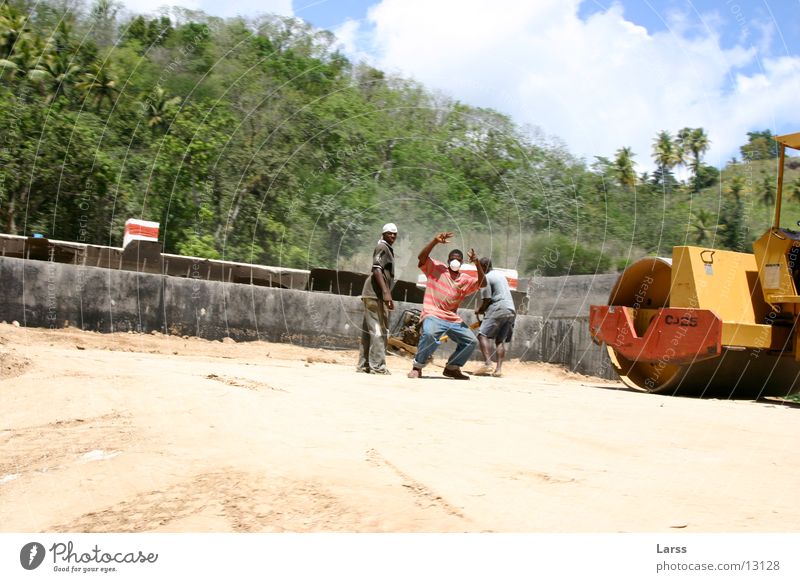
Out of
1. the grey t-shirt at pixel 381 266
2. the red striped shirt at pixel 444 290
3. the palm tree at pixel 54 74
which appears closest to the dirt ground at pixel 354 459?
the grey t-shirt at pixel 381 266

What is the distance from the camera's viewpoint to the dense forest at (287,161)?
20.0 meters

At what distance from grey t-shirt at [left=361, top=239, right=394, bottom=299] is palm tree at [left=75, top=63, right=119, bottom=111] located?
19.8 meters

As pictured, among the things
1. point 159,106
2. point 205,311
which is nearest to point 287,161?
point 159,106

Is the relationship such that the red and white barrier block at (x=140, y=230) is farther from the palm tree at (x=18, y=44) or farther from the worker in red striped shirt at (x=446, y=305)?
the palm tree at (x=18, y=44)

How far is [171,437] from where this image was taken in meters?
4.88

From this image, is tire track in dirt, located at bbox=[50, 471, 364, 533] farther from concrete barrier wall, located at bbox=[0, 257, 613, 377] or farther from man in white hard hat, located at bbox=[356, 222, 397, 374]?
concrete barrier wall, located at bbox=[0, 257, 613, 377]

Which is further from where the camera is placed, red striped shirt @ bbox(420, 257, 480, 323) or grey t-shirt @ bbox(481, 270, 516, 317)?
grey t-shirt @ bbox(481, 270, 516, 317)

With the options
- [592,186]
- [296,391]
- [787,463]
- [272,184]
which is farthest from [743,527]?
[272,184]

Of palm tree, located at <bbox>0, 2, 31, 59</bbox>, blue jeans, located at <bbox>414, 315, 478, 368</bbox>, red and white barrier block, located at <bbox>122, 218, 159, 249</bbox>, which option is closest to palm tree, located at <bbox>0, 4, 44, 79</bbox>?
palm tree, located at <bbox>0, 2, 31, 59</bbox>

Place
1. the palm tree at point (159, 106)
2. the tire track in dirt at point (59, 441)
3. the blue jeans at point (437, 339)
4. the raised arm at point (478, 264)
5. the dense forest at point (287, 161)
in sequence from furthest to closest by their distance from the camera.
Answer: the palm tree at point (159, 106)
the dense forest at point (287, 161)
the blue jeans at point (437, 339)
the raised arm at point (478, 264)
the tire track in dirt at point (59, 441)

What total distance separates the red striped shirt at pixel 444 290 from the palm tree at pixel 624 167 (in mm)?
9985

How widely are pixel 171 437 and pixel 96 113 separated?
27.0 metres

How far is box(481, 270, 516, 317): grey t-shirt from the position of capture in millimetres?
12164

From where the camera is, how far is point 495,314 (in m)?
12.2
